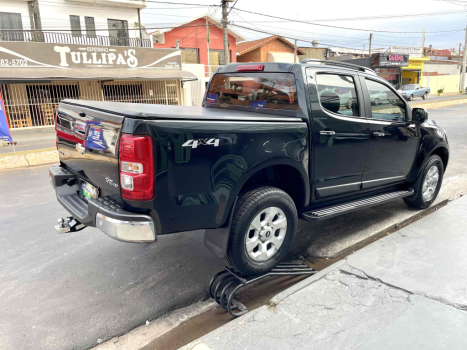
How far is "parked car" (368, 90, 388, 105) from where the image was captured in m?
4.16

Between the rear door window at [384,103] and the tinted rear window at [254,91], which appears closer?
the tinted rear window at [254,91]

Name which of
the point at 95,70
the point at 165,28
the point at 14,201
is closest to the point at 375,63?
the point at 165,28

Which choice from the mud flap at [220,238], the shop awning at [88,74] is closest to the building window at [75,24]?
the shop awning at [88,74]

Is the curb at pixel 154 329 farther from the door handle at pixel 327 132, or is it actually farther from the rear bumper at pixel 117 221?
the door handle at pixel 327 132

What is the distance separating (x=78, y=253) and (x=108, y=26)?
71.3 ft

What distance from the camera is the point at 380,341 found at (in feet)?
8.24

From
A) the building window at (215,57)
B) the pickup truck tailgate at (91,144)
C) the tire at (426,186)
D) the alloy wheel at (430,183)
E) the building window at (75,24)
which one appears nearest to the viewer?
the pickup truck tailgate at (91,144)

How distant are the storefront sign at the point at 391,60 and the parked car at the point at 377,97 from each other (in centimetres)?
3477

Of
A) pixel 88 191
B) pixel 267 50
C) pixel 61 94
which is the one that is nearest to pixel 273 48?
pixel 267 50

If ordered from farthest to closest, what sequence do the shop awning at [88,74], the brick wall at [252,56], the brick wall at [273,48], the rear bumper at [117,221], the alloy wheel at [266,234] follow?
the brick wall at [273,48] < the brick wall at [252,56] < the shop awning at [88,74] < the alloy wheel at [266,234] < the rear bumper at [117,221]

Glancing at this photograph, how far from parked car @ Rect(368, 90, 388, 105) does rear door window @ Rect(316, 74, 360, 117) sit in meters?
0.29

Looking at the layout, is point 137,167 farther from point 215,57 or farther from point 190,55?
point 215,57

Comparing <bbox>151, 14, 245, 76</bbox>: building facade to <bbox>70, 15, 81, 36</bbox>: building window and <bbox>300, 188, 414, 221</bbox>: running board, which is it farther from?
<bbox>300, 188, 414, 221</bbox>: running board

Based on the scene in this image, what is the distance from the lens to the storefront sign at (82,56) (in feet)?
52.2
